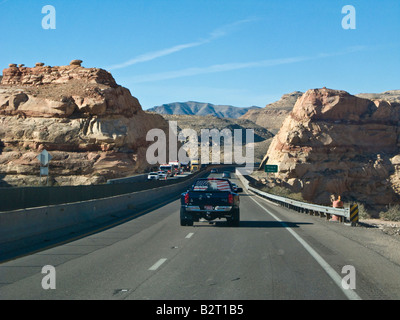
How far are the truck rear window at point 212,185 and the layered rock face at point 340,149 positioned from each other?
5174 centimetres

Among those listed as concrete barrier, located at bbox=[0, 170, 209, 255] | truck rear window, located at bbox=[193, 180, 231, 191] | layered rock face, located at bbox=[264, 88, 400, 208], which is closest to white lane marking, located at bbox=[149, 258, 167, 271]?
concrete barrier, located at bbox=[0, 170, 209, 255]

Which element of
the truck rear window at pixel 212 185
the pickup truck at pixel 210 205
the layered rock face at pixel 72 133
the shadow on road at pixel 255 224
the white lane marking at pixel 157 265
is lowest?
the shadow on road at pixel 255 224

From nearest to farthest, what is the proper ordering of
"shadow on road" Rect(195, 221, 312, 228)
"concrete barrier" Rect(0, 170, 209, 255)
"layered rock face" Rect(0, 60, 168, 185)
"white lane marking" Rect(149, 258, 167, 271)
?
1. "white lane marking" Rect(149, 258, 167, 271)
2. "concrete barrier" Rect(0, 170, 209, 255)
3. "shadow on road" Rect(195, 221, 312, 228)
4. "layered rock face" Rect(0, 60, 168, 185)

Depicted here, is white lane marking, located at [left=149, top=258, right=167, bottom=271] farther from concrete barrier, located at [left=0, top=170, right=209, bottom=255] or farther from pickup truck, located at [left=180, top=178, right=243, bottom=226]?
pickup truck, located at [left=180, top=178, right=243, bottom=226]

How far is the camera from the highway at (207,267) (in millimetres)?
7824

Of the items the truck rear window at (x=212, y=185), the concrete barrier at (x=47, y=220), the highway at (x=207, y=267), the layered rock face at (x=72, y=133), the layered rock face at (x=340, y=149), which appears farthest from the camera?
the layered rock face at (x=340, y=149)

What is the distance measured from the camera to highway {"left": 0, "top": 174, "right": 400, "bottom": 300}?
308 inches

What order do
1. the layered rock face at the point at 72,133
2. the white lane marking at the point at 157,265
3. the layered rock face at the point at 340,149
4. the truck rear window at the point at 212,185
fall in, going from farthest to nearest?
1. the layered rock face at the point at 340,149
2. the layered rock face at the point at 72,133
3. the truck rear window at the point at 212,185
4. the white lane marking at the point at 157,265

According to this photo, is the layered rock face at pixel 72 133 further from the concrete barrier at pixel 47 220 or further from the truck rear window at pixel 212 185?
the truck rear window at pixel 212 185

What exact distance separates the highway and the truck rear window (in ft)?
9.11

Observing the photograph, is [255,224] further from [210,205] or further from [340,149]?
[340,149]

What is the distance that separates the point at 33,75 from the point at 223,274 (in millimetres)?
85963

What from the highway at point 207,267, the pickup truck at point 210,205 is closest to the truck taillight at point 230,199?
the pickup truck at point 210,205
